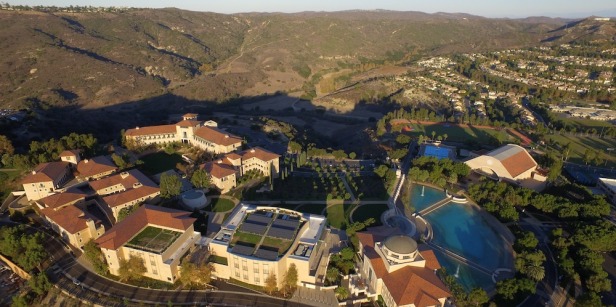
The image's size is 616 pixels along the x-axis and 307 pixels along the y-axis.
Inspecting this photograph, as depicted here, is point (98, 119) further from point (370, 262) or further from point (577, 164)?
point (577, 164)

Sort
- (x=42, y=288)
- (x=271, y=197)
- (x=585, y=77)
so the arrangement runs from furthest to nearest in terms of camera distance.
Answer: (x=585, y=77), (x=271, y=197), (x=42, y=288)

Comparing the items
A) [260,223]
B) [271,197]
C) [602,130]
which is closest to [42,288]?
[260,223]

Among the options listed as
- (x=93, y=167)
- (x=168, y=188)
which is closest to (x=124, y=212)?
(x=168, y=188)

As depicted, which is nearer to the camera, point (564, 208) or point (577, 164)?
point (564, 208)

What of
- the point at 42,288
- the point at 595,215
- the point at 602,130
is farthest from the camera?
the point at 602,130

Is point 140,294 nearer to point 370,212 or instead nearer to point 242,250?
point 242,250

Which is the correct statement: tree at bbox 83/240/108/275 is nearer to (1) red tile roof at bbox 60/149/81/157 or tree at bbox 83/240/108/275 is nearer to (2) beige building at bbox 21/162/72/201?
(2) beige building at bbox 21/162/72/201

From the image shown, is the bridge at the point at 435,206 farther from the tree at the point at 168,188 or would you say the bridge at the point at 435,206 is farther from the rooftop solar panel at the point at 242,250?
the tree at the point at 168,188
